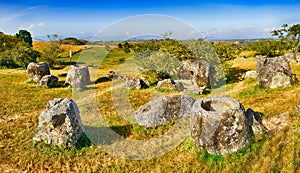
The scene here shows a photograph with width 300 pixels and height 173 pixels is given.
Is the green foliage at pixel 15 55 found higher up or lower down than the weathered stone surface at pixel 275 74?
higher up

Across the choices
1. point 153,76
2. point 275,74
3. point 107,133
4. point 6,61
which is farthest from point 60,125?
point 6,61

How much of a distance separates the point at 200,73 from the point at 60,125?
1635 centimetres

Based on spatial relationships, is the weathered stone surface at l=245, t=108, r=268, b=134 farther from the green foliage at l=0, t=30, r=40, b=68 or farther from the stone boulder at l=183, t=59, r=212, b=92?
the green foliage at l=0, t=30, r=40, b=68

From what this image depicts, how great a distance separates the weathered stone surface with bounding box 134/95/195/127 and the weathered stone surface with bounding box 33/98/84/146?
13.3 ft

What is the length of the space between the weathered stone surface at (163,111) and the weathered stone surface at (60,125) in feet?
13.3

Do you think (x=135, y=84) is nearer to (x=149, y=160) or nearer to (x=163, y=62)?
(x=163, y=62)

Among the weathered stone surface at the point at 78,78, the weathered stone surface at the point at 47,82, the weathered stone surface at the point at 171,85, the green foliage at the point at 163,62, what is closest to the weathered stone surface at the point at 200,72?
the weathered stone surface at the point at 171,85

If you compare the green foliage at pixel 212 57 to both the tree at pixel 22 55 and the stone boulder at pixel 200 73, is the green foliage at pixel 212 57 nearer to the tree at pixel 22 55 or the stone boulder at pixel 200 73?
the stone boulder at pixel 200 73

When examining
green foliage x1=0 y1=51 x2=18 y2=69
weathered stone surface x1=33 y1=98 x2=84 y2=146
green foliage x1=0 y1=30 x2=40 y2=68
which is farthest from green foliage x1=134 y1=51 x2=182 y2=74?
green foliage x1=0 y1=51 x2=18 y2=69

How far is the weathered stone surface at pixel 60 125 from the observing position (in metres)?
13.2

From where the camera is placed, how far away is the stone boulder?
25.6m

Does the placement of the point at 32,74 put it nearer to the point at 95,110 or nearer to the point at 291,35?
the point at 95,110

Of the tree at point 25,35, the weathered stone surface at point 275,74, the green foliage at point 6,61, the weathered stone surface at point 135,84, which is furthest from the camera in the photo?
the tree at point 25,35

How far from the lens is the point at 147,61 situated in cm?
3062
